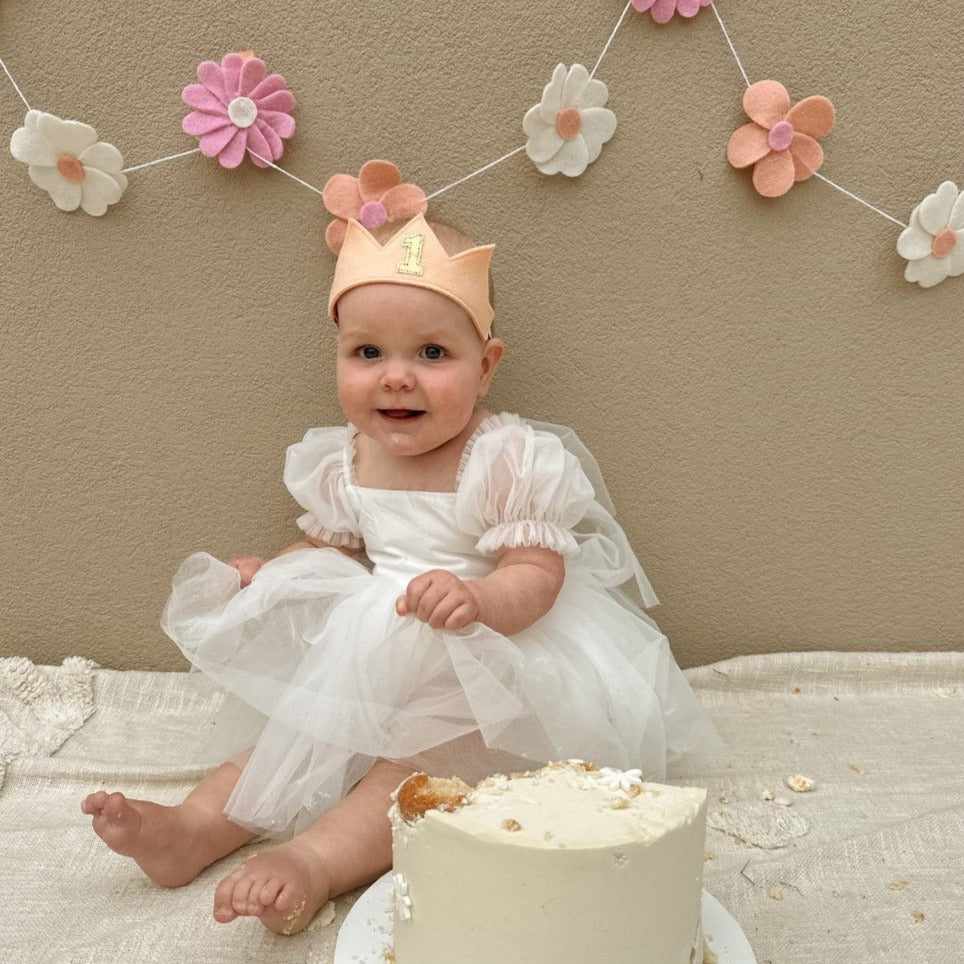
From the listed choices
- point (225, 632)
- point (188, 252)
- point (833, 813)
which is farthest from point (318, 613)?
point (833, 813)

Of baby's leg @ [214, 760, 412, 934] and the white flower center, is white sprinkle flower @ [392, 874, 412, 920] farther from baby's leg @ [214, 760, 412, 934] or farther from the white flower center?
the white flower center

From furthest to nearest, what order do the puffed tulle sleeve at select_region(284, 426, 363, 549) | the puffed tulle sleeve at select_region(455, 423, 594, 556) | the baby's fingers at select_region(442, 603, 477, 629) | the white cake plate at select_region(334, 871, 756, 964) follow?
the puffed tulle sleeve at select_region(284, 426, 363, 549)
the puffed tulle sleeve at select_region(455, 423, 594, 556)
the baby's fingers at select_region(442, 603, 477, 629)
the white cake plate at select_region(334, 871, 756, 964)

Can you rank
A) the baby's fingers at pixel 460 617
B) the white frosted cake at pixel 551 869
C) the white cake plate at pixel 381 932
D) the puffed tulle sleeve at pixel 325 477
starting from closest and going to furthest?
the white frosted cake at pixel 551 869 < the white cake plate at pixel 381 932 < the baby's fingers at pixel 460 617 < the puffed tulle sleeve at pixel 325 477

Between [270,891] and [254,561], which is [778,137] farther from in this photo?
[270,891]

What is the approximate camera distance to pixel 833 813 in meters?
1.14

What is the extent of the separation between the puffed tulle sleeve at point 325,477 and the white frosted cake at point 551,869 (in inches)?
20.1

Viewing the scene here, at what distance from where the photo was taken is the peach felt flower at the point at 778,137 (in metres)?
1.19

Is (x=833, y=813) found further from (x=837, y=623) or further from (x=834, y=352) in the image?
(x=834, y=352)

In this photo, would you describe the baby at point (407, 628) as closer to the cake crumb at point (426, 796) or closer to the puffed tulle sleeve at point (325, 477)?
the puffed tulle sleeve at point (325, 477)

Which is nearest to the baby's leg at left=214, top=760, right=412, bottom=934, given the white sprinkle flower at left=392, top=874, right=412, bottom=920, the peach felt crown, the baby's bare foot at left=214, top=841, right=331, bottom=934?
the baby's bare foot at left=214, top=841, right=331, bottom=934

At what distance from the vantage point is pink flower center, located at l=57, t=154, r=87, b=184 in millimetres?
1186

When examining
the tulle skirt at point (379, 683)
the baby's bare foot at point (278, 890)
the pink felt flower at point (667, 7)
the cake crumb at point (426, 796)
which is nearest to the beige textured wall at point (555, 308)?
the pink felt flower at point (667, 7)

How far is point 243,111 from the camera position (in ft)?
3.83

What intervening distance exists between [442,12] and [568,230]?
0.31 metres
